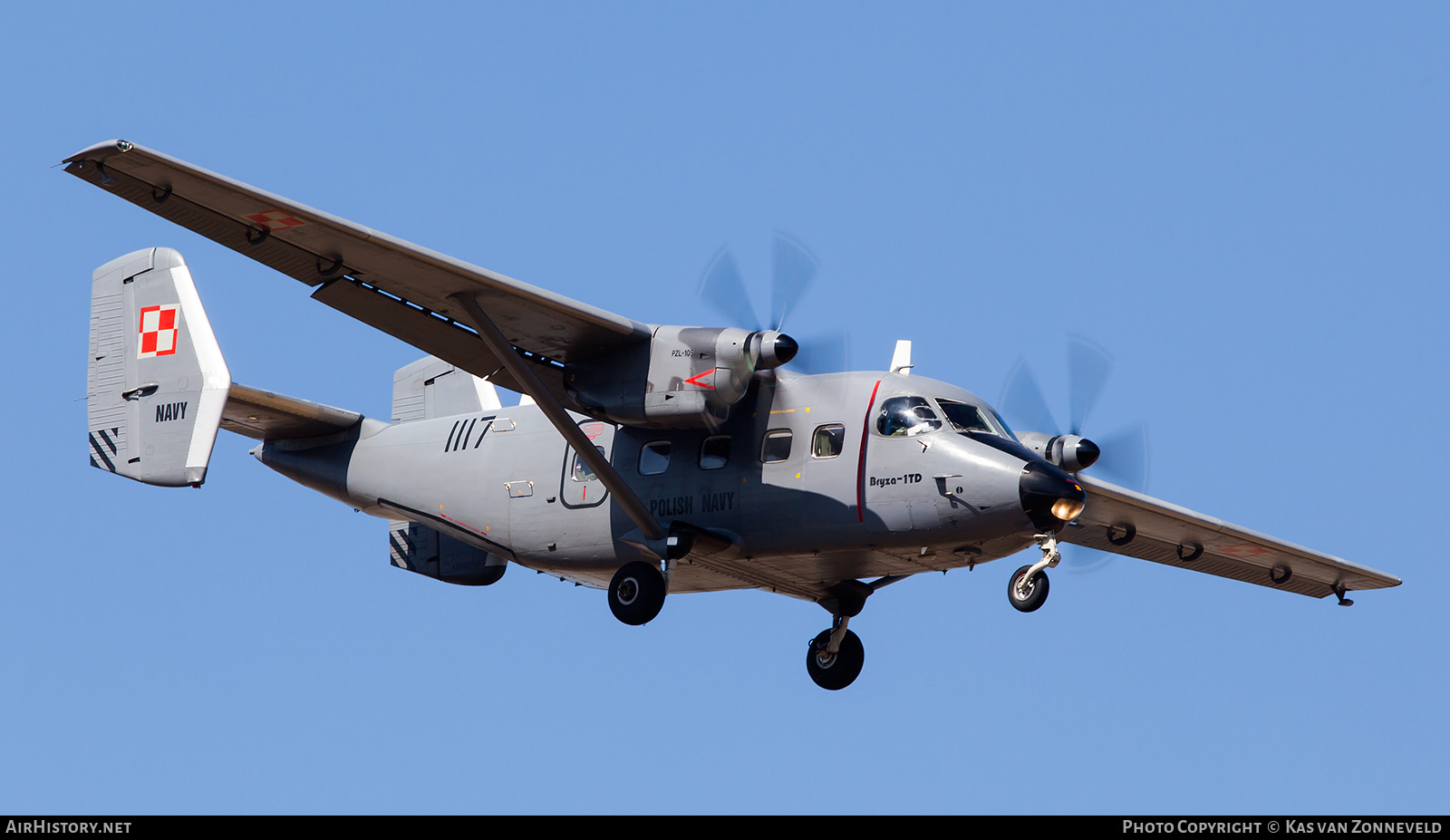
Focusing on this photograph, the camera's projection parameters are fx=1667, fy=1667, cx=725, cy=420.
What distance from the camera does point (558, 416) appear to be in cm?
1870

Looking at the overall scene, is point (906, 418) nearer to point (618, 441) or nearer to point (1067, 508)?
point (1067, 508)

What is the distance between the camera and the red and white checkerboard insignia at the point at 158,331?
2038cm

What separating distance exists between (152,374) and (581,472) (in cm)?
534

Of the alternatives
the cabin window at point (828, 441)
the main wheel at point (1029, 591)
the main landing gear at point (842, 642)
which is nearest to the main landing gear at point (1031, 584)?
the main wheel at point (1029, 591)

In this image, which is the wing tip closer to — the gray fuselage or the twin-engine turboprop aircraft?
the twin-engine turboprop aircraft

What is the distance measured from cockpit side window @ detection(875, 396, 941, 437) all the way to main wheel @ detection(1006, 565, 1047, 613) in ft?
6.04

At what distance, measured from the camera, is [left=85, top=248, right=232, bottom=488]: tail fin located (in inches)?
747

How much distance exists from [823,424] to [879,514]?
1242 mm

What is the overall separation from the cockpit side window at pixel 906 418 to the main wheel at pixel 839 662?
394 cm

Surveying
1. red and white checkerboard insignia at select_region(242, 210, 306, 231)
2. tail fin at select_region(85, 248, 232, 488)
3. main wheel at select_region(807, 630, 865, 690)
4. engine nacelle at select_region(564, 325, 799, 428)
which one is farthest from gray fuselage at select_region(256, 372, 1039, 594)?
red and white checkerboard insignia at select_region(242, 210, 306, 231)

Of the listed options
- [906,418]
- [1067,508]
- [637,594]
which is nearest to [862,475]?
[906,418]

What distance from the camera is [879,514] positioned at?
710 inches
